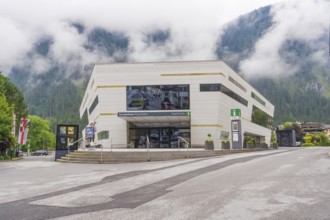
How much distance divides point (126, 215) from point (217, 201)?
2137 millimetres

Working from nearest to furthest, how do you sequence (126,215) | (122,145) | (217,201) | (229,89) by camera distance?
1. (126,215)
2. (217,201)
3. (122,145)
4. (229,89)

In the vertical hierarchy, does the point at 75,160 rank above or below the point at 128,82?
below

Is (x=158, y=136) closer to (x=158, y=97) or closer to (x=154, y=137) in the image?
(x=154, y=137)

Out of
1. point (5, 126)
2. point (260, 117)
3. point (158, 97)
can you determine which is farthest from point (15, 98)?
point (260, 117)

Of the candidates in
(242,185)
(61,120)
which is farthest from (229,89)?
(61,120)

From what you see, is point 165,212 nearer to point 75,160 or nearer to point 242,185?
point 242,185

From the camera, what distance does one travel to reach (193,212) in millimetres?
5973

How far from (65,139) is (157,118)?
53.1 feet

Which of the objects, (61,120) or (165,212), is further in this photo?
(61,120)

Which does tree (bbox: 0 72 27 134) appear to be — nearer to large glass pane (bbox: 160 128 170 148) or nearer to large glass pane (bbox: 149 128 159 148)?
large glass pane (bbox: 149 128 159 148)

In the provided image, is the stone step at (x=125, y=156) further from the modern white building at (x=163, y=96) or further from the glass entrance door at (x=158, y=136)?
the glass entrance door at (x=158, y=136)

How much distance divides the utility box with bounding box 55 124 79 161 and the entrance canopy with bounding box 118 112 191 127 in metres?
11.9

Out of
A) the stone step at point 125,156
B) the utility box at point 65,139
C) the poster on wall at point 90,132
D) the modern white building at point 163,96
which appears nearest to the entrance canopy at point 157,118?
the modern white building at point 163,96

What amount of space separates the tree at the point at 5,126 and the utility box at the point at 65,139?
503 cm
